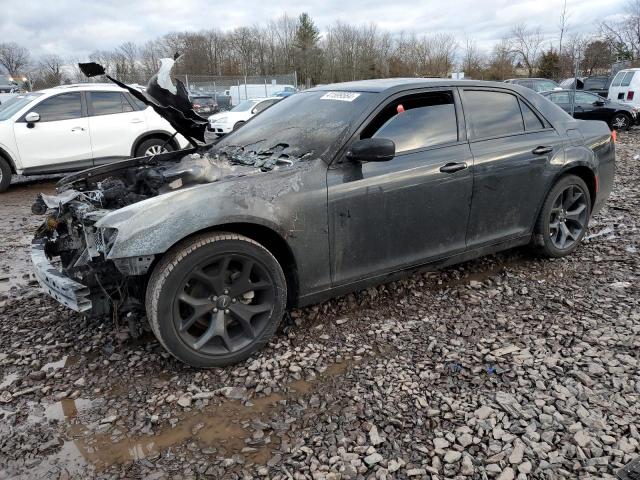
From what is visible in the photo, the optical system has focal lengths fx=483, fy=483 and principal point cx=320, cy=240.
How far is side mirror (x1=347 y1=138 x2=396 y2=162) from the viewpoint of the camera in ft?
9.80

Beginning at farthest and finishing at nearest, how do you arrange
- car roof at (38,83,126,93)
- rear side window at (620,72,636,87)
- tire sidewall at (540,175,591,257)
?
rear side window at (620,72,636,87) → car roof at (38,83,126,93) → tire sidewall at (540,175,591,257)

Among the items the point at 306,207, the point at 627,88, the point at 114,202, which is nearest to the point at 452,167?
the point at 306,207

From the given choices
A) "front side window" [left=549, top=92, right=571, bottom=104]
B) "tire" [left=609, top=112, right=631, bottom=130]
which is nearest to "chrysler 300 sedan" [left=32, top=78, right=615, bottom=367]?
"front side window" [left=549, top=92, right=571, bottom=104]

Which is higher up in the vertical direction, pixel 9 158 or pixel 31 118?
pixel 31 118

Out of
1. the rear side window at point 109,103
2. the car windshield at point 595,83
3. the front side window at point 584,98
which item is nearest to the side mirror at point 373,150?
the rear side window at point 109,103

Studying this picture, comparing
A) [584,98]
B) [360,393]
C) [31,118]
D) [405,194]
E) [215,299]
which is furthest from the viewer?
[584,98]

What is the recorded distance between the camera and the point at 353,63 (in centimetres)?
4719

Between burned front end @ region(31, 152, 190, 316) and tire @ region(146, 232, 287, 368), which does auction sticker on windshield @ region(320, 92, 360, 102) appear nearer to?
burned front end @ region(31, 152, 190, 316)

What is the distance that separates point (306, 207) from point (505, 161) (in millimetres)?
1791

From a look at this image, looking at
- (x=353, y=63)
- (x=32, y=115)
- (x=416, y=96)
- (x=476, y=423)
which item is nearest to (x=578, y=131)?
(x=416, y=96)

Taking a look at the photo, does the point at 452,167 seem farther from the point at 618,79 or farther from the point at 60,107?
the point at 618,79

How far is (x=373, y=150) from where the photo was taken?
2984 millimetres

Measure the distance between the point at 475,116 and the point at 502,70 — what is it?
4077 cm

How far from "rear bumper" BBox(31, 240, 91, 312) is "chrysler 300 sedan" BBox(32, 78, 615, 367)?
1cm
